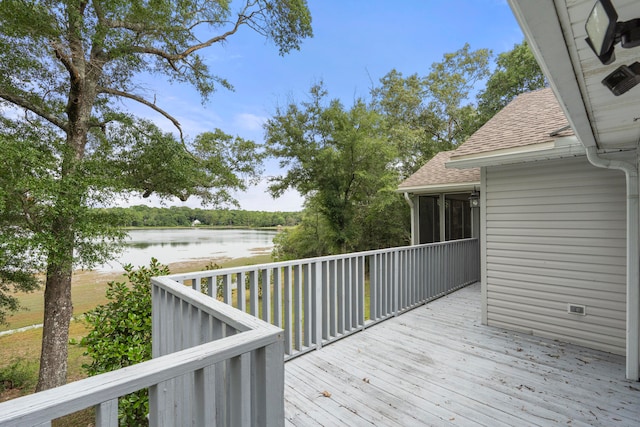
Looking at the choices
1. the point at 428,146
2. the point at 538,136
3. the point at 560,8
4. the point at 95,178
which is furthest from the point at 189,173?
the point at 428,146

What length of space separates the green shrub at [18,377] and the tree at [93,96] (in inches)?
49.4

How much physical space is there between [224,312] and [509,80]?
17.8m

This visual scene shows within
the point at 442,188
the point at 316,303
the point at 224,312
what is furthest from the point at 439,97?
the point at 224,312

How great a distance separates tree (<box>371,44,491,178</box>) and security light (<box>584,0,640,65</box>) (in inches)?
605

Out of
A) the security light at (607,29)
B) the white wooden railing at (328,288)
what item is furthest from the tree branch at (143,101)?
the security light at (607,29)

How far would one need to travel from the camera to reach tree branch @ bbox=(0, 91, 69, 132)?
5.88 meters

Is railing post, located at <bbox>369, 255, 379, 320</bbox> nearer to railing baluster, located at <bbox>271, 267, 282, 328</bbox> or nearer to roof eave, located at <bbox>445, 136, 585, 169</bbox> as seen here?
railing baluster, located at <bbox>271, 267, 282, 328</bbox>

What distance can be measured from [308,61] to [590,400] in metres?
13.2

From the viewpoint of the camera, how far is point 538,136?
377cm

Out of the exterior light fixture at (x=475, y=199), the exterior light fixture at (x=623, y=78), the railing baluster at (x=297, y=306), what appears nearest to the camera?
the exterior light fixture at (x=623, y=78)

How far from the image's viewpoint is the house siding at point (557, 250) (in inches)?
130

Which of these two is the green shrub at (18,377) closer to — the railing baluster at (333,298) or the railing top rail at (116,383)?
the railing baluster at (333,298)

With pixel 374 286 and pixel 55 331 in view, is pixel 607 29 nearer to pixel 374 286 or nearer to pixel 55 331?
pixel 374 286

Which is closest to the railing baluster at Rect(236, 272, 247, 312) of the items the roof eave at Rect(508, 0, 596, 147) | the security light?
the roof eave at Rect(508, 0, 596, 147)
